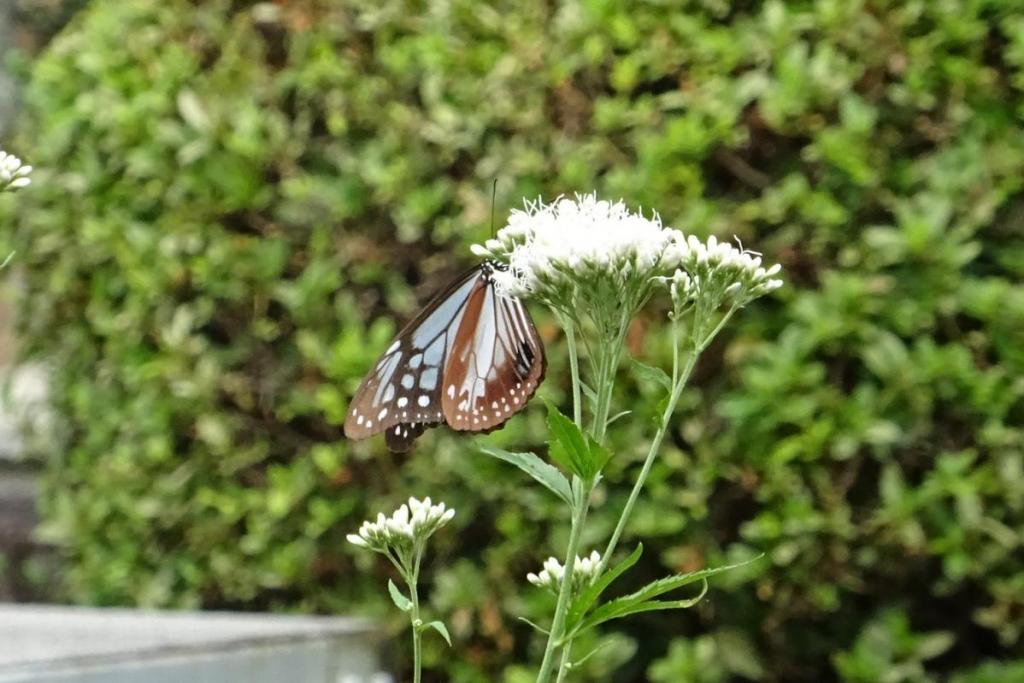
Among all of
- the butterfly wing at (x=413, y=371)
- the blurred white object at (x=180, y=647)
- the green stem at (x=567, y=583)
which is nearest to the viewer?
the green stem at (x=567, y=583)

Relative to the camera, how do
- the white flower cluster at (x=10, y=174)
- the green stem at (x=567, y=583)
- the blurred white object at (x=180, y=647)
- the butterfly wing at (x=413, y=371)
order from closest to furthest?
1. the green stem at (x=567, y=583)
2. the white flower cluster at (x=10, y=174)
3. the butterfly wing at (x=413, y=371)
4. the blurred white object at (x=180, y=647)

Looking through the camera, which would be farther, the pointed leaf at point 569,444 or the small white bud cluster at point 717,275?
the small white bud cluster at point 717,275

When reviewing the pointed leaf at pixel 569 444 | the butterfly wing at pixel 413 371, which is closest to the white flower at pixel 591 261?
the pointed leaf at pixel 569 444

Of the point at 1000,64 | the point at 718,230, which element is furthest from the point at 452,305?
the point at 1000,64

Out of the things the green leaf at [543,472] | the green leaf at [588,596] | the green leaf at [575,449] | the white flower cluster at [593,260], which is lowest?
the green leaf at [588,596]

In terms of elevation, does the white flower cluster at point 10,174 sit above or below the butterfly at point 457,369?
above

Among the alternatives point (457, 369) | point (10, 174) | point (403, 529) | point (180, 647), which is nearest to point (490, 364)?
point (457, 369)

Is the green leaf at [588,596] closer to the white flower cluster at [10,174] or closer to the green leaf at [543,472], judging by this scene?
the green leaf at [543,472]

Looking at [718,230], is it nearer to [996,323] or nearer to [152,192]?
[996,323]
